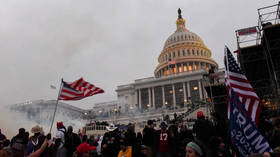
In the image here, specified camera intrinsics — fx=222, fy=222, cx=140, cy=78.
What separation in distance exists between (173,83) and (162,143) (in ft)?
207

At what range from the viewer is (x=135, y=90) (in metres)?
74.9

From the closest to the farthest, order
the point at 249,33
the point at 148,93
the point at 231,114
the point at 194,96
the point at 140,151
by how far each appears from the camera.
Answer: the point at 231,114 → the point at 140,151 → the point at 249,33 → the point at 194,96 → the point at 148,93

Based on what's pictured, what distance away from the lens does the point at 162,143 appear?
24.0 ft

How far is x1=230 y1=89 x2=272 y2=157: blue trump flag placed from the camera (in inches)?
163

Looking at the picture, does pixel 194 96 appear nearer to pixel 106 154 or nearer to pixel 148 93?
pixel 148 93

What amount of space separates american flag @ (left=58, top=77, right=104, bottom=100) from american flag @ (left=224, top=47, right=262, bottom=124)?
9053 millimetres

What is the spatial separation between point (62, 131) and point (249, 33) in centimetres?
1744

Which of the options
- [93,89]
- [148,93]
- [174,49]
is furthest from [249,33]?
[174,49]

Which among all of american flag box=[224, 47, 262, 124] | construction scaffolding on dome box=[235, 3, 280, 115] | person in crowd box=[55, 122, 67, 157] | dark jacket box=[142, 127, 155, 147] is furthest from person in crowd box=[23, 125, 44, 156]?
construction scaffolding on dome box=[235, 3, 280, 115]

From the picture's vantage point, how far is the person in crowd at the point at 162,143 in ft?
23.8

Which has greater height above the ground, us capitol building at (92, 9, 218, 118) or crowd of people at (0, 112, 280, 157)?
us capitol building at (92, 9, 218, 118)

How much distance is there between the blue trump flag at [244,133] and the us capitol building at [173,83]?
51245 millimetres

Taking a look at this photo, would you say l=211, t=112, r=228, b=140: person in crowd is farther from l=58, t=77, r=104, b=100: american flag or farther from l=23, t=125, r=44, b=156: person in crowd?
l=58, t=77, r=104, b=100: american flag

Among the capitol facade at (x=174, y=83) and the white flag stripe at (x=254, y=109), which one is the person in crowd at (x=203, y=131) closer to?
the white flag stripe at (x=254, y=109)
